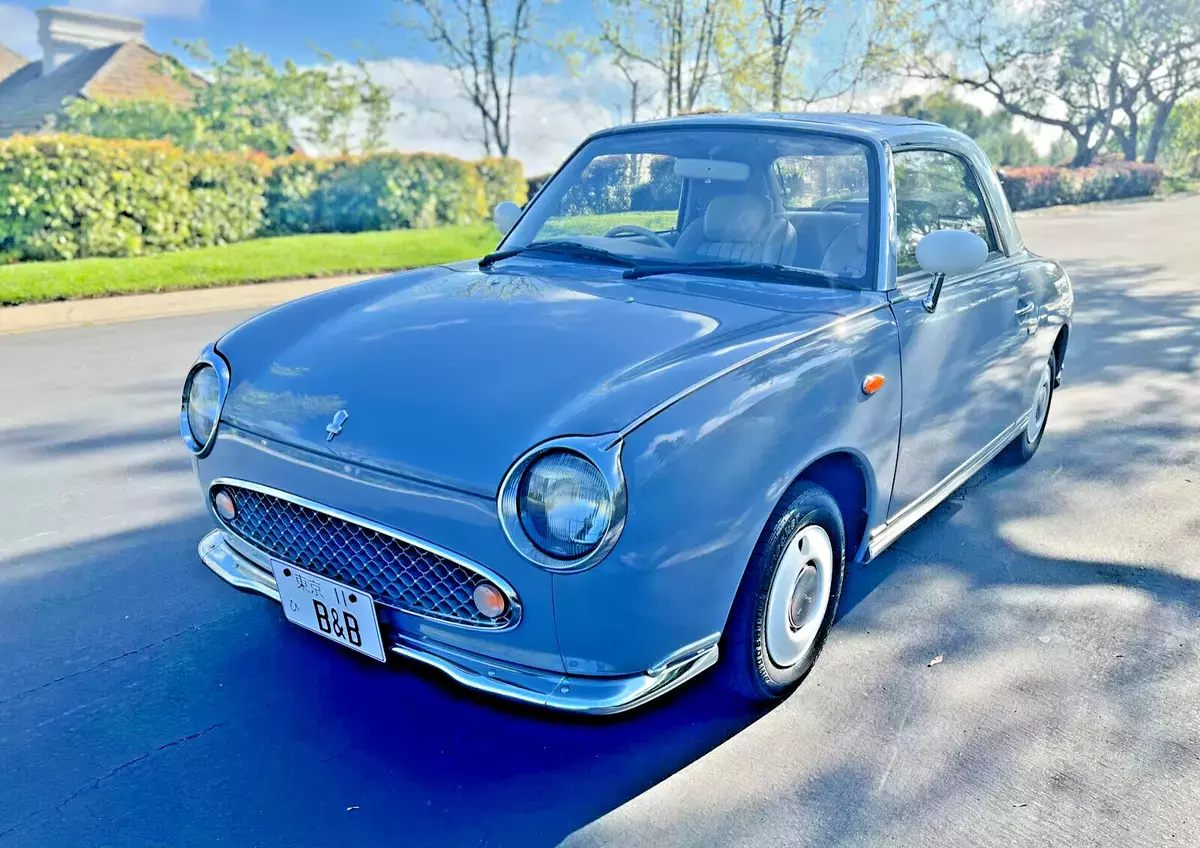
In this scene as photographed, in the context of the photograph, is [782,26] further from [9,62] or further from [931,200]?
[9,62]

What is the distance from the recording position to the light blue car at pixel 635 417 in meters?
2.10

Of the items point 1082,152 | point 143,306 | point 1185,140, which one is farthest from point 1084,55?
point 143,306

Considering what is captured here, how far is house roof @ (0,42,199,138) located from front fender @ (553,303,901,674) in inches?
1351

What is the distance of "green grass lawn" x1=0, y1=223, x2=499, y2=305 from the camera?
403 inches

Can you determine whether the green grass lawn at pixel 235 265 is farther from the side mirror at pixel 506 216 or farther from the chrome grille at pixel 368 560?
the chrome grille at pixel 368 560

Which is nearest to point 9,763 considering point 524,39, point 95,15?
point 524,39

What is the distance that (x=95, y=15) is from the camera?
40.8 m

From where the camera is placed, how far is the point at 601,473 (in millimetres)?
2010

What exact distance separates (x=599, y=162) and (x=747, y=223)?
85 centimetres

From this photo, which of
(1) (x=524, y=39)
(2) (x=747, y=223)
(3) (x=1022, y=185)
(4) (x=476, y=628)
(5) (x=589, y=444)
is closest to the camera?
(5) (x=589, y=444)

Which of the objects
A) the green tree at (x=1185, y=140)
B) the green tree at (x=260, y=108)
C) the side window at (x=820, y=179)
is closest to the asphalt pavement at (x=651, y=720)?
the side window at (x=820, y=179)

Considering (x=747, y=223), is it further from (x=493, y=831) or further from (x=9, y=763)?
(x=9, y=763)

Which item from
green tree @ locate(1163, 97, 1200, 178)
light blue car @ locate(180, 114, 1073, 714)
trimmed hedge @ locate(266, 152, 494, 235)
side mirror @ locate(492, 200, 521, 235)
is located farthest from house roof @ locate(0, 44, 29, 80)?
green tree @ locate(1163, 97, 1200, 178)

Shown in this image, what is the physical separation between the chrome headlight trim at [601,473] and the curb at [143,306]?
7020mm
